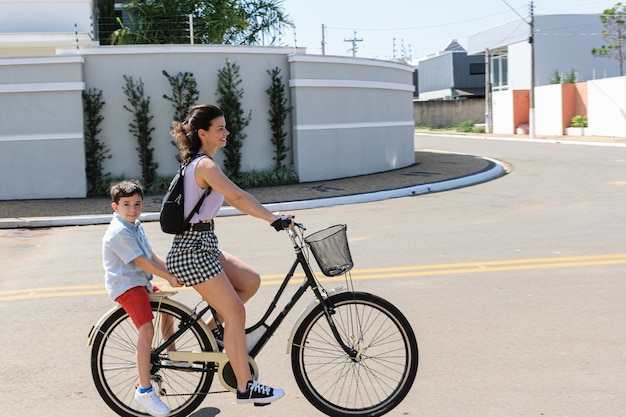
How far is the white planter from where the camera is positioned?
41812 mm

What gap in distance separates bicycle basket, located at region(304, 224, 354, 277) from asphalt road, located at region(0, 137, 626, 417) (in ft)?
3.36

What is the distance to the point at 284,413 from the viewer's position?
470 cm

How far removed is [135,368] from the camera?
186 inches

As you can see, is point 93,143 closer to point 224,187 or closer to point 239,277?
point 239,277

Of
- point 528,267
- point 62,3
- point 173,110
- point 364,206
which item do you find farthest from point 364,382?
point 62,3

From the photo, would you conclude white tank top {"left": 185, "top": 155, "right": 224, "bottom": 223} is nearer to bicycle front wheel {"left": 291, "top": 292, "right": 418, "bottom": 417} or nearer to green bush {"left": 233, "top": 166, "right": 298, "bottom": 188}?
bicycle front wheel {"left": 291, "top": 292, "right": 418, "bottom": 417}

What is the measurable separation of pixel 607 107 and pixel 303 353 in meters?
38.5

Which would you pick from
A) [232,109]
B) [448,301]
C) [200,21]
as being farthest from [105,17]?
[448,301]

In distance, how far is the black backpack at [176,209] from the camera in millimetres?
4312

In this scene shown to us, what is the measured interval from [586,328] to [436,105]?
6007 centimetres

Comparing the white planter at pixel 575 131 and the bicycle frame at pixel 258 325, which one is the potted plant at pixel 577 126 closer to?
the white planter at pixel 575 131

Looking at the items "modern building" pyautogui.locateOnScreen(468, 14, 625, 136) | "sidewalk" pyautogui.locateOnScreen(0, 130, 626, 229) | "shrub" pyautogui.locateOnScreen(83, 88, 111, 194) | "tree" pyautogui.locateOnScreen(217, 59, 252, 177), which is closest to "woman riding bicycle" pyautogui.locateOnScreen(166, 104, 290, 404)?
"sidewalk" pyautogui.locateOnScreen(0, 130, 626, 229)

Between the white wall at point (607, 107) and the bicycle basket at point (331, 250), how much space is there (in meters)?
36.9

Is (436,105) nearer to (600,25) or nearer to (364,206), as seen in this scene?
(600,25)
